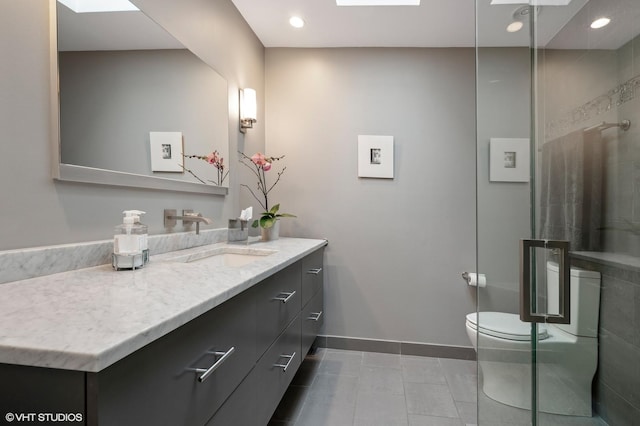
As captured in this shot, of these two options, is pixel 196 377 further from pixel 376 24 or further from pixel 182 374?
pixel 376 24

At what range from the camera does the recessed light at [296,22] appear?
217 cm

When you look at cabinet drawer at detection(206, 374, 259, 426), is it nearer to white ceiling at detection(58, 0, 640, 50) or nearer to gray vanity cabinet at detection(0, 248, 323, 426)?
gray vanity cabinet at detection(0, 248, 323, 426)

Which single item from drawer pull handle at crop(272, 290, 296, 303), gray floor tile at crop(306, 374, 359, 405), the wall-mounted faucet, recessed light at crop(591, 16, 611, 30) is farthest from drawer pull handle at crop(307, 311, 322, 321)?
recessed light at crop(591, 16, 611, 30)

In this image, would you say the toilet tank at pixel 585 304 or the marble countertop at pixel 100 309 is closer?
the marble countertop at pixel 100 309

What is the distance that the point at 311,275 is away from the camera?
198 centimetres

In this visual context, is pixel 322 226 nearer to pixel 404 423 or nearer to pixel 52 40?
pixel 404 423

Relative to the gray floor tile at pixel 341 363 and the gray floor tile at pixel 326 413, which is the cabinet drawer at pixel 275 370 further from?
the gray floor tile at pixel 341 363

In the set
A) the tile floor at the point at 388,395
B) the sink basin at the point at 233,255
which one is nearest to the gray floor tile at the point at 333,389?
the tile floor at the point at 388,395

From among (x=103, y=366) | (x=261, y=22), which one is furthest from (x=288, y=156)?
(x=103, y=366)

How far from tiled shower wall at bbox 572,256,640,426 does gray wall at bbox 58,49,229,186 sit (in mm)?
1878

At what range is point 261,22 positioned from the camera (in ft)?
7.38

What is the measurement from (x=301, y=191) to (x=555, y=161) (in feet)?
5.65

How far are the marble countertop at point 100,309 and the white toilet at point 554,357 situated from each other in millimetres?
1121

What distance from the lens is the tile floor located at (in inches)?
64.4
